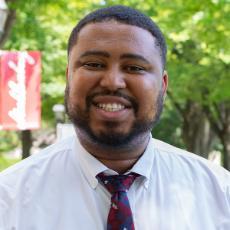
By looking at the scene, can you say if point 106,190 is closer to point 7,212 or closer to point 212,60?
point 7,212

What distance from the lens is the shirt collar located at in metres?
2.21

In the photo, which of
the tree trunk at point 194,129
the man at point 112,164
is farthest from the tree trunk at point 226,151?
the man at point 112,164

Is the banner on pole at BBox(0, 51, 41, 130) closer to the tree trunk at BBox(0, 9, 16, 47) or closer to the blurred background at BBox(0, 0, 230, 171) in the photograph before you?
the blurred background at BBox(0, 0, 230, 171)

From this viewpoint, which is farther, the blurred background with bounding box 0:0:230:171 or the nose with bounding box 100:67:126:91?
the blurred background with bounding box 0:0:230:171

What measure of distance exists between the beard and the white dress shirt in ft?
0.41

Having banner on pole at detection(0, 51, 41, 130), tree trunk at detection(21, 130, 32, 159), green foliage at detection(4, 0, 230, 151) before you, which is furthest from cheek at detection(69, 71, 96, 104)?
A: tree trunk at detection(21, 130, 32, 159)

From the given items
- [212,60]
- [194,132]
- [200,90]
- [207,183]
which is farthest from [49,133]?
[207,183]

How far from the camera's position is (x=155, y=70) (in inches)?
85.1

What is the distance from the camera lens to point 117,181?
7.13 ft

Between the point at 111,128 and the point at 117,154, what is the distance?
153mm

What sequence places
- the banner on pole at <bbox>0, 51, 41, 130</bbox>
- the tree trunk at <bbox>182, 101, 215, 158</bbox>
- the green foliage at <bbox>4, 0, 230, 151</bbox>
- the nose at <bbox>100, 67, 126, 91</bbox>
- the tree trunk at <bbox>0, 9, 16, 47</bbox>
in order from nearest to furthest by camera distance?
the nose at <bbox>100, 67, 126, 91</bbox>, the tree trunk at <bbox>0, 9, 16, 47</bbox>, the green foliage at <bbox>4, 0, 230, 151</bbox>, the banner on pole at <bbox>0, 51, 41, 130</bbox>, the tree trunk at <bbox>182, 101, 215, 158</bbox>

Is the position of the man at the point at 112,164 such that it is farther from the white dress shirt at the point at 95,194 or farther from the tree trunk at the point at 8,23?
the tree trunk at the point at 8,23

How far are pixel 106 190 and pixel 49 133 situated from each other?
4014cm

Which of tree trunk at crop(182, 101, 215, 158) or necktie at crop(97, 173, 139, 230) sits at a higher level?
necktie at crop(97, 173, 139, 230)
